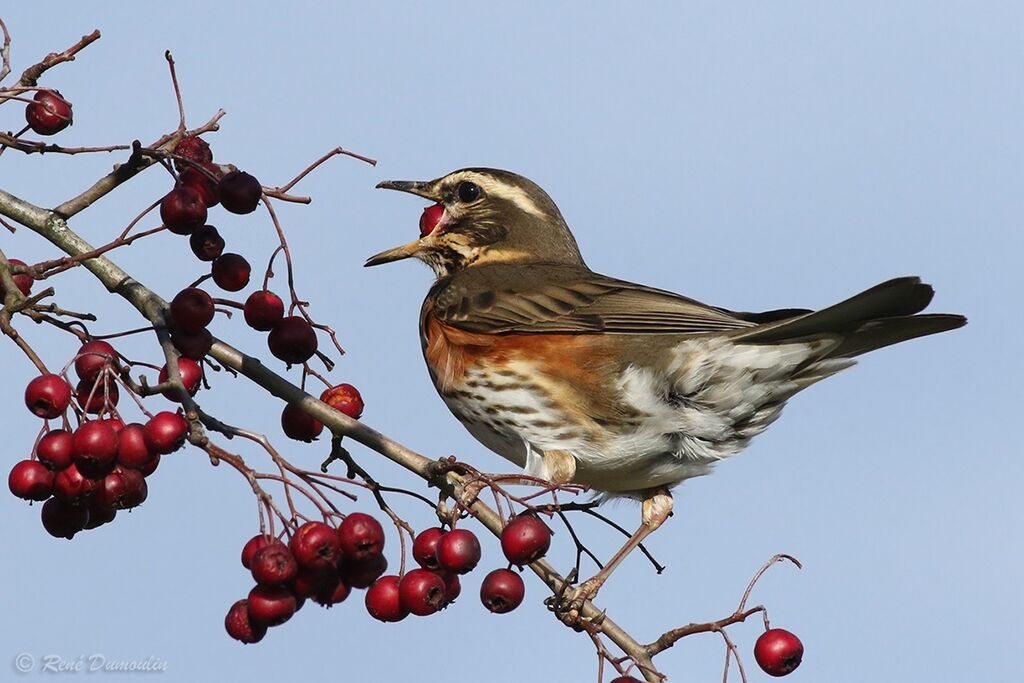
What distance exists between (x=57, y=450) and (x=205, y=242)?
0.76m

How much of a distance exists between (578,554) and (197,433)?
6.18 ft

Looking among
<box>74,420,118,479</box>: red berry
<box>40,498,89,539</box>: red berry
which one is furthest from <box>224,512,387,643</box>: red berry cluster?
<box>40,498,89,539</box>: red berry

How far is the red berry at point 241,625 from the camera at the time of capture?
123 inches

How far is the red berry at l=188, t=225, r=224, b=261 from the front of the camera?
143 inches

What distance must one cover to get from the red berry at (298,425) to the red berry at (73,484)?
0.70 m

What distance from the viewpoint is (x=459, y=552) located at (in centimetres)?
345

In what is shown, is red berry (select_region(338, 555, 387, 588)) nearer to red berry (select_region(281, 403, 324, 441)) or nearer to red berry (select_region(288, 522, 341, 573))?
red berry (select_region(288, 522, 341, 573))

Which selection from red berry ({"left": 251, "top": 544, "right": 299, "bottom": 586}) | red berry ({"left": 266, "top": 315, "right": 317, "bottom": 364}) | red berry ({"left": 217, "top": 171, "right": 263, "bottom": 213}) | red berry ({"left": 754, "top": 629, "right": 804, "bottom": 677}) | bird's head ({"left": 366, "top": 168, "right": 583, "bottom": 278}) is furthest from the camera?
bird's head ({"left": 366, "top": 168, "right": 583, "bottom": 278})

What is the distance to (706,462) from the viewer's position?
5.85 metres

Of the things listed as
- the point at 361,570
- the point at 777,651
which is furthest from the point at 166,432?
the point at 777,651

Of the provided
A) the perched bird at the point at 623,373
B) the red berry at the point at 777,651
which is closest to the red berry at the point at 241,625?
the red berry at the point at 777,651

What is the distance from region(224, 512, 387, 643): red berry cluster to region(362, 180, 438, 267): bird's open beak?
3.19 metres

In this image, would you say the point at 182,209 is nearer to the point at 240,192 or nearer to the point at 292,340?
the point at 240,192

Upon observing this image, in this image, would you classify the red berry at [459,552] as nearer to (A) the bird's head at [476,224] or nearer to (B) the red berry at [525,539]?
(B) the red berry at [525,539]
